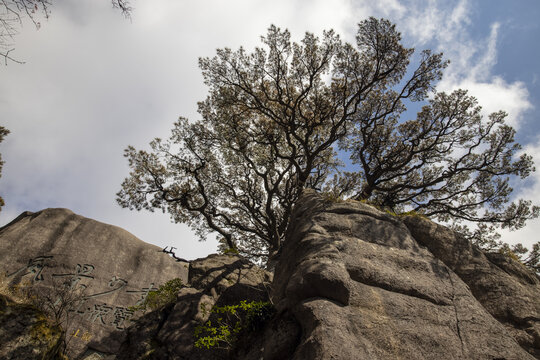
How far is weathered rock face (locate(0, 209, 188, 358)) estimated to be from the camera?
1169 centimetres

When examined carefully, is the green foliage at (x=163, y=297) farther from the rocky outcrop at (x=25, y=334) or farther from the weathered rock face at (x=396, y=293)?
the weathered rock face at (x=396, y=293)

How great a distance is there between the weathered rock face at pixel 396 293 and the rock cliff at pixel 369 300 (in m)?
0.02

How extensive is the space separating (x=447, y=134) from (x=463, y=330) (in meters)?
12.4

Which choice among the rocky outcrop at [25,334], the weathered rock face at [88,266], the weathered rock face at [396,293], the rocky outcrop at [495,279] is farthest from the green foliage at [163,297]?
the rocky outcrop at [495,279]

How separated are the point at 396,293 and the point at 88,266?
12661 millimetres

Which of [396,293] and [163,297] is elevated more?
[396,293]

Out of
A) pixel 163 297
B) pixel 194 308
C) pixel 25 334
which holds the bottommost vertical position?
pixel 25 334

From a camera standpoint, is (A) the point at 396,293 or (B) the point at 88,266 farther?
(B) the point at 88,266

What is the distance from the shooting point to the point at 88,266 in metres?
13.1

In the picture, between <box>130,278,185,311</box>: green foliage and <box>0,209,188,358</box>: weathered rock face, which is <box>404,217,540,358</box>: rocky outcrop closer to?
<box>130,278,185,311</box>: green foliage

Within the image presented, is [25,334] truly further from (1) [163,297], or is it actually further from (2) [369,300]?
(2) [369,300]

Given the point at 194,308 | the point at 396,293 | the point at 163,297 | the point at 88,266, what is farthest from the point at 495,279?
the point at 88,266

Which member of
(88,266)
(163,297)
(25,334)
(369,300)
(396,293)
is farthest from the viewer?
(88,266)

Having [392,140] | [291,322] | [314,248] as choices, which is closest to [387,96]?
[392,140]
